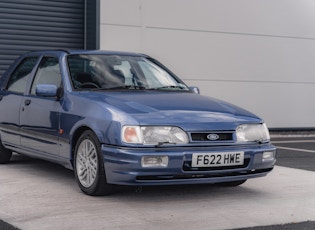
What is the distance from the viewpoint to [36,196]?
640cm

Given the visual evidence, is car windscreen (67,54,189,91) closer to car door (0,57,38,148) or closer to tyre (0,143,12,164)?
car door (0,57,38,148)

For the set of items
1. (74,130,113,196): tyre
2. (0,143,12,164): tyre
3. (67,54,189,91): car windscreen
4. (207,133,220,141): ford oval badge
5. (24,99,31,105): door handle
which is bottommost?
(0,143,12,164): tyre

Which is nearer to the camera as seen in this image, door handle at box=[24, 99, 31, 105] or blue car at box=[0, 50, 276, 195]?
blue car at box=[0, 50, 276, 195]

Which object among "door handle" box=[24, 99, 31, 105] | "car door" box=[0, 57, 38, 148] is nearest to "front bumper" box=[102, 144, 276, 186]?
Result: "door handle" box=[24, 99, 31, 105]

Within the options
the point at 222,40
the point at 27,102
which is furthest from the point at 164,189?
the point at 222,40

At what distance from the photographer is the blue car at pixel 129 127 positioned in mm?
5902

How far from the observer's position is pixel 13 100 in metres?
8.09

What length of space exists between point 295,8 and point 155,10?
3.88 m

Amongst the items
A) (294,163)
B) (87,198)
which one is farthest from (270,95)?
(87,198)

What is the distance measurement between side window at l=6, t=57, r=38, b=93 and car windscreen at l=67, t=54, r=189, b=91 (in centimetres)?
92

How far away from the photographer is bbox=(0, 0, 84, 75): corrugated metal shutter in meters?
13.4

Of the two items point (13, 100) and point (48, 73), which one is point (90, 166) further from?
point (13, 100)

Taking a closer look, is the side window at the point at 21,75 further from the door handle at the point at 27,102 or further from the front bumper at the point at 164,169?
the front bumper at the point at 164,169

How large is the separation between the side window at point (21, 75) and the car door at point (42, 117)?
10.6 inches
